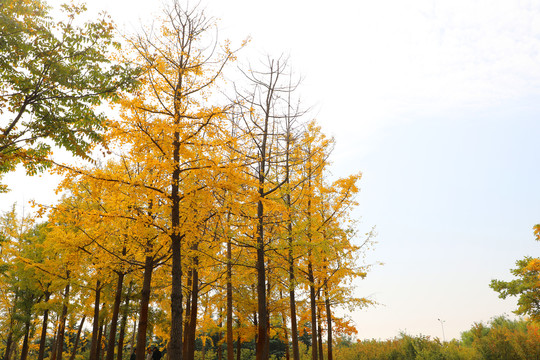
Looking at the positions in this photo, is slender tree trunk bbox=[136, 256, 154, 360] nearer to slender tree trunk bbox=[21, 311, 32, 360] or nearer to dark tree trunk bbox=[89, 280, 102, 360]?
dark tree trunk bbox=[89, 280, 102, 360]

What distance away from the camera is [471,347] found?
54.3ft

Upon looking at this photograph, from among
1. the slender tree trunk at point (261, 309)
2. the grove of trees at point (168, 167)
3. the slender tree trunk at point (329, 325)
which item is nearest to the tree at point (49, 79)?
the grove of trees at point (168, 167)

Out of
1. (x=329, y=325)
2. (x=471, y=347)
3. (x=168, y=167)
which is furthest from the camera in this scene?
(x=329, y=325)

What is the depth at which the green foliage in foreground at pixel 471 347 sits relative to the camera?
14.3 meters

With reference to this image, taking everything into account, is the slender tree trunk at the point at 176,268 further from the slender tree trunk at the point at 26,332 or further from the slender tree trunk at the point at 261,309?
the slender tree trunk at the point at 26,332

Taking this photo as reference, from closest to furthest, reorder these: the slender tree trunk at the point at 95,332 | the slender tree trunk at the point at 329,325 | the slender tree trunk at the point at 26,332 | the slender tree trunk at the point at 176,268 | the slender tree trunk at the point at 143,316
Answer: the slender tree trunk at the point at 176,268 < the slender tree trunk at the point at 143,316 < the slender tree trunk at the point at 95,332 < the slender tree trunk at the point at 329,325 < the slender tree trunk at the point at 26,332

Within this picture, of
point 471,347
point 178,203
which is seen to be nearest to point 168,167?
point 178,203

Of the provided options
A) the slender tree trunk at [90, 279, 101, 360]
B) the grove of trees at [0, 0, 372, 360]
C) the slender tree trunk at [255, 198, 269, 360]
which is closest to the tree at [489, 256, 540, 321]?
the grove of trees at [0, 0, 372, 360]

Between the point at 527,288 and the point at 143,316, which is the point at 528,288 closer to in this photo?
the point at 527,288

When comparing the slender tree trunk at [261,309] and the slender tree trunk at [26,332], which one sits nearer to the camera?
the slender tree trunk at [261,309]

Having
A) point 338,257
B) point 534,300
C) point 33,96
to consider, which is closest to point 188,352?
point 338,257

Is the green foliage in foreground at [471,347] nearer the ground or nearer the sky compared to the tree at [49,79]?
nearer the ground

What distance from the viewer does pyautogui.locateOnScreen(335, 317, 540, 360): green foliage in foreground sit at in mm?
14281

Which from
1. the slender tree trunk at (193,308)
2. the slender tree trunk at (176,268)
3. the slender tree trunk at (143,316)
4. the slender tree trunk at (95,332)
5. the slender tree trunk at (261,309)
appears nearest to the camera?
the slender tree trunk at (176,268)
